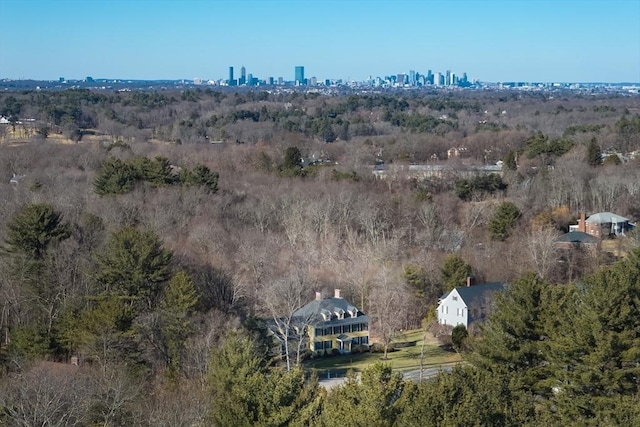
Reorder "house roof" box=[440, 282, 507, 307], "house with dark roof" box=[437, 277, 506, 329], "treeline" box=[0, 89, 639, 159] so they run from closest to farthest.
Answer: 1. "house with dark roof" box=[437, 277, 506, 329]
2. "house roof" box=[440, 282, 507, 307]
3. "treeline" box=[0, 89, 639, 159]

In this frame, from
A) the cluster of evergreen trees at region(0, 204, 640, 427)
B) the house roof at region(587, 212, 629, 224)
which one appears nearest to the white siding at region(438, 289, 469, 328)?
the cluster of evergreen trees at region(0, 204, 640, 427)

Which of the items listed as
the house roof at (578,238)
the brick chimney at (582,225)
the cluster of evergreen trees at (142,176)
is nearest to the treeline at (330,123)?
the brick chimney at (582,225)

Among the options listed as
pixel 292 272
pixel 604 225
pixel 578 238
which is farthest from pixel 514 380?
pixel 604 225

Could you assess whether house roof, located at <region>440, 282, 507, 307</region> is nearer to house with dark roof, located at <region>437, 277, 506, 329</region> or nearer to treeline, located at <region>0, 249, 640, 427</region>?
house with dark roof, located at <region>437, 277, 506, 329</region>

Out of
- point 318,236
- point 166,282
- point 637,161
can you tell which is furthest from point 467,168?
point 166,282

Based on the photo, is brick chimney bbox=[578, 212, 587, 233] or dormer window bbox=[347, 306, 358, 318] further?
brick chimney bbox=[578, 212, 587, 233]

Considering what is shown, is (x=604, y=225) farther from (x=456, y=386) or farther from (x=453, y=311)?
(x=456, y=386)

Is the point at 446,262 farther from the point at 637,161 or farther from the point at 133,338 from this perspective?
the point at 637,161

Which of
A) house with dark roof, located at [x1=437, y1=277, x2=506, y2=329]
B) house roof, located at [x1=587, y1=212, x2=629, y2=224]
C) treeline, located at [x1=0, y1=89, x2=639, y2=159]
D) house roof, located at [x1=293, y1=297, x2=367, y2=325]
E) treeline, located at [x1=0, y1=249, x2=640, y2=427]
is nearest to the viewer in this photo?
treeline, located at [x1=0, y1=249, x2=640, y2=427]
